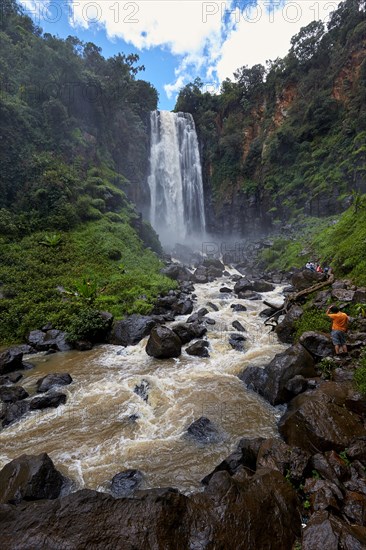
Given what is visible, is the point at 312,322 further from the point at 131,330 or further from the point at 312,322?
the point at 131,330

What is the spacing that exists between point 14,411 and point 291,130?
4119 cm

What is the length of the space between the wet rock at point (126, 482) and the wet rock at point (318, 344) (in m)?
5.83

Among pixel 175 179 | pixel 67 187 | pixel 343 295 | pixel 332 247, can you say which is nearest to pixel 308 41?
pixel 175 179

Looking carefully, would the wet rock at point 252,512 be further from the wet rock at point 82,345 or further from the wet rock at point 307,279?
the wet rock at point 307,279

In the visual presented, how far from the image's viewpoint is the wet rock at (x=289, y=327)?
10.7 meters

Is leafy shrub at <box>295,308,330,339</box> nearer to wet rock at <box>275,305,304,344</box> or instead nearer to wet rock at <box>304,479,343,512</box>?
wet rock at <box>275,305,304,344</box>

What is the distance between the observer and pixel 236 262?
1240 inches

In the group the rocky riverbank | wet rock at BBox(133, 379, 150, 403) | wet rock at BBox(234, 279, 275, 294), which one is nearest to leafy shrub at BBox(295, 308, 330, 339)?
the rocky riverbank

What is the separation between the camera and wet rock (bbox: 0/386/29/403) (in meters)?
7.93

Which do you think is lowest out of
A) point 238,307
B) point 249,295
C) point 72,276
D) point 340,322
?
point 238,307

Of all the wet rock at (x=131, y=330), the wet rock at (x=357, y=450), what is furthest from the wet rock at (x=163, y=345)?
the wet rock at (x=357, y=450)

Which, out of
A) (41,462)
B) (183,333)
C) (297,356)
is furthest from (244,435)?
(183,333)

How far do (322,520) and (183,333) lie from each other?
837 centimetres

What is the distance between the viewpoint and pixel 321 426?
515 cm
